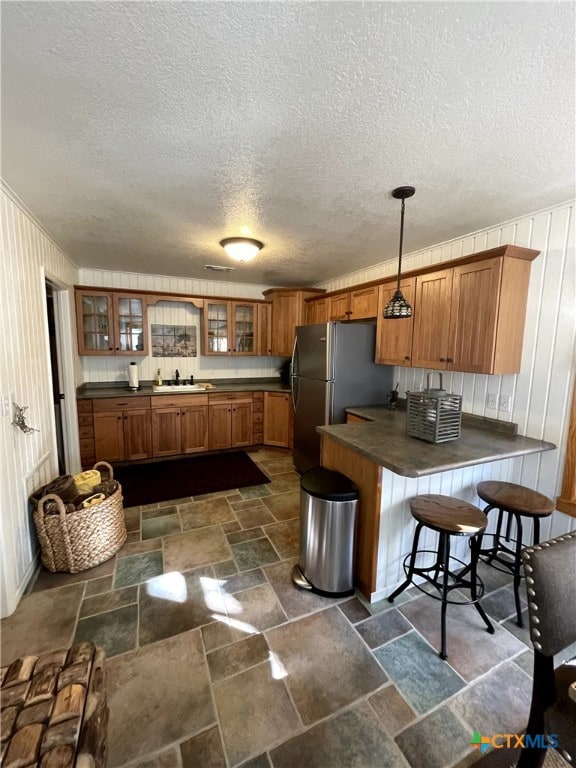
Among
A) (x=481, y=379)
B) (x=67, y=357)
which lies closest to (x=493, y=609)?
(x=481, y=379)

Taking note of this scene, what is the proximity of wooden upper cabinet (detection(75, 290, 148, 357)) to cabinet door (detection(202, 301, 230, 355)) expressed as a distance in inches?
32.7

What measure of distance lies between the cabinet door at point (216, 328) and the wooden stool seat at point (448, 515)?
11.9 ft

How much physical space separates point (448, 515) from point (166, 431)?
3.54m

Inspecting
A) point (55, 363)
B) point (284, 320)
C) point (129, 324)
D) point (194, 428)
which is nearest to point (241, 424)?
point (194, 428)

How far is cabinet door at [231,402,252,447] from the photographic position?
4.62 meters

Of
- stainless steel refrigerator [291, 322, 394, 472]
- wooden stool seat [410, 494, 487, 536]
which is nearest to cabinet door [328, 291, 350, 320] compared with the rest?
stainless steel refrigerator [291, 322, 394, 472]

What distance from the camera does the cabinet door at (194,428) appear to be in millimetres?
4328

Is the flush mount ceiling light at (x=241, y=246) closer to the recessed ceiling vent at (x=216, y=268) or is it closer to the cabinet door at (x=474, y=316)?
the recessed ceiling vent at (x=216, y=268)

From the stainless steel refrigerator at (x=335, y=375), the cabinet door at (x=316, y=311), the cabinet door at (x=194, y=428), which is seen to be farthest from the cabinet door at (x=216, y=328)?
the stainless steel refrigerator at (x=335, y=375)

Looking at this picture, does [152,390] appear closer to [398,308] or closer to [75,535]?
[75,535]

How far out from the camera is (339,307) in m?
3.94

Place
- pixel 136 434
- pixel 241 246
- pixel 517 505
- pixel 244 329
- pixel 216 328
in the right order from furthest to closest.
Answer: pixel 244 329 → pixel 216 328 → pixel 136 434 → pixel 241 246 → pixel 517 505

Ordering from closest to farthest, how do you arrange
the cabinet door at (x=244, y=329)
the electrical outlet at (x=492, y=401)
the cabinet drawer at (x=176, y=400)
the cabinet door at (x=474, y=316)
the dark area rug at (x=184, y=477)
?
the cabinet door at (x=474, y=316) < the electrical outlet at (x=492, y=401) < the dark area rug at (x=184, y=477) < the cabinet drawer at (x=176, y=400) < the cabinet door at (x=244, y=329)

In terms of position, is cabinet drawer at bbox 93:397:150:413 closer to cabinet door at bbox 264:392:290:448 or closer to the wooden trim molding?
cabinet door at bbox 264:392:290:448
